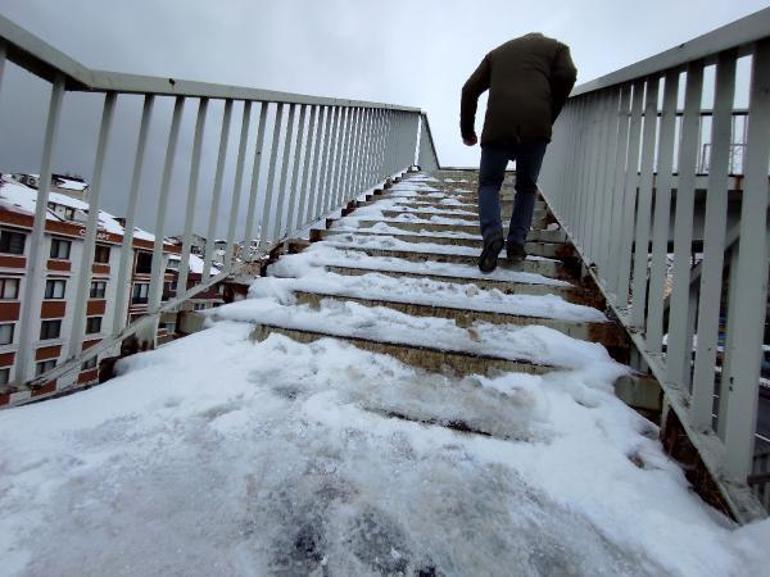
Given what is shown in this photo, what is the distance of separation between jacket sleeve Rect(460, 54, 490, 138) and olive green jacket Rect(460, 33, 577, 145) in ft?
0.31

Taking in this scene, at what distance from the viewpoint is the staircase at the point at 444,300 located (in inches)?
57.9

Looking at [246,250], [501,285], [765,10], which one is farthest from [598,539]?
[246,250]

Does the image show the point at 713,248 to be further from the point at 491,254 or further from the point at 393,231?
the point at 393,231

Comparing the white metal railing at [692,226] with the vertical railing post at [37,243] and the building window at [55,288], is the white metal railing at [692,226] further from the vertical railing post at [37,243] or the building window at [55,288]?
the building window at [55,288]

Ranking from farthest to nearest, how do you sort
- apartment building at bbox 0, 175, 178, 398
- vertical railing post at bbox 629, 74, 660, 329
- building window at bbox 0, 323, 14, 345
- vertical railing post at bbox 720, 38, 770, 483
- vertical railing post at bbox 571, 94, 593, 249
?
building window at bbox 0, 323, 14, 345
apartment building at bbox 0, 175, 178, 398
vertical railing post at bbox 571, 94, 593, 249
vertical railing post at bbox 629, 74, 660, 329
vertical railing post at bbox 720, 38, 770, 483

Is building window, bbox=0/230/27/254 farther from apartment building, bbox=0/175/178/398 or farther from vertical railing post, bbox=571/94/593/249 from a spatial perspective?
vertical railing post, bbox=571/94/593/249

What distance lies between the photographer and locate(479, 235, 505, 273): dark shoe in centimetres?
219

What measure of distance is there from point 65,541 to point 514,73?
109 inches

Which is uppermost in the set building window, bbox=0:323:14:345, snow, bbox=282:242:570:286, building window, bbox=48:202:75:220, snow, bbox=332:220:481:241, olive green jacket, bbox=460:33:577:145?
building window, bbox=48:202:75:220

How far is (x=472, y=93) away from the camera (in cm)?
266

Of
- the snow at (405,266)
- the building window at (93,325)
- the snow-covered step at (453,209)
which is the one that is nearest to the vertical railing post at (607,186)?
the snow at (405,266)

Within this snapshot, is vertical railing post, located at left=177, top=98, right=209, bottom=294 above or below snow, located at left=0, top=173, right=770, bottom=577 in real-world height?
above

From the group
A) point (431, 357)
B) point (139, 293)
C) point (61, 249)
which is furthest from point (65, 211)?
point (431, 357)

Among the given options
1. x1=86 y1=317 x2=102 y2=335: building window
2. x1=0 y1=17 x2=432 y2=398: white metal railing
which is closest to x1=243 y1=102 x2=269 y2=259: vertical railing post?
x1=0 y1=17 x2=432 y2=398: white metal railing
